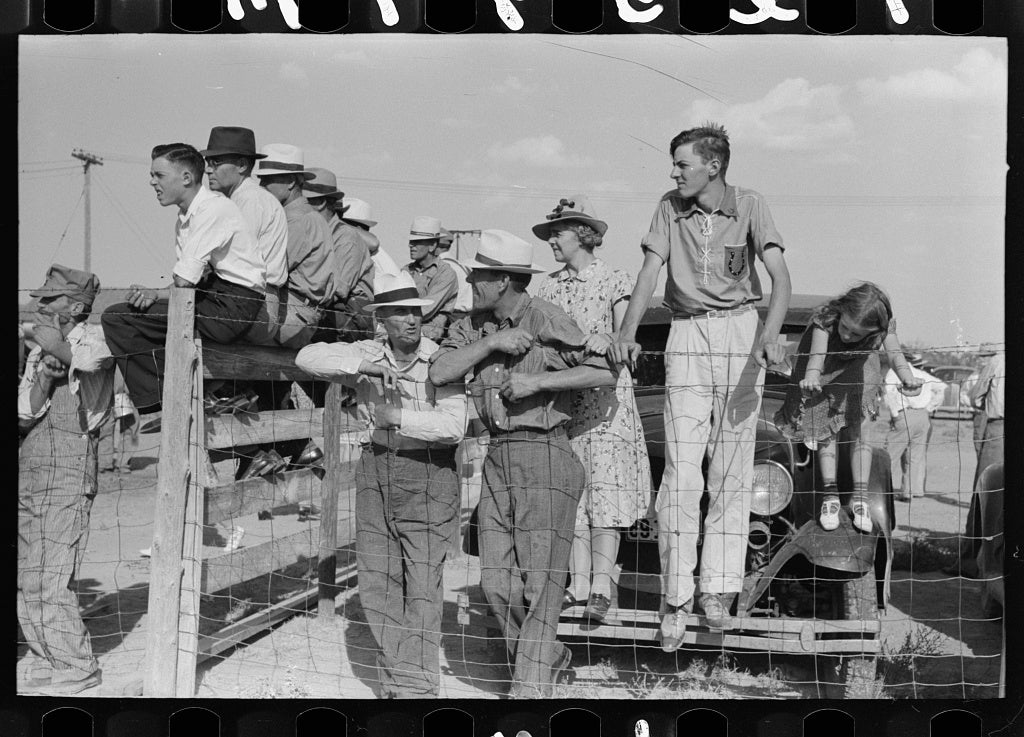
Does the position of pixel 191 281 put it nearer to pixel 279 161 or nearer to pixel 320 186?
pixel 279 161

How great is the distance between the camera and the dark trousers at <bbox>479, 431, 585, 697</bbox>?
4902 mm

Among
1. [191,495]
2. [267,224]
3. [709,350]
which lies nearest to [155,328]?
[191,495]

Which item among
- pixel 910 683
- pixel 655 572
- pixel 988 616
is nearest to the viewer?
pixel 910 683

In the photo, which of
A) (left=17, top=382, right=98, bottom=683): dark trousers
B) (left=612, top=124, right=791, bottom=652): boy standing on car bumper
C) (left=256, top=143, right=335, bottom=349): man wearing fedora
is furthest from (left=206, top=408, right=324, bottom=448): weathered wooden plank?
(left=612, top=124, right=791, bottom=652): boy standing on car bumper

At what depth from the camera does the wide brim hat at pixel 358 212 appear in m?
7.40

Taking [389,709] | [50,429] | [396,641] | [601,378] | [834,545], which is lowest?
[389,709]

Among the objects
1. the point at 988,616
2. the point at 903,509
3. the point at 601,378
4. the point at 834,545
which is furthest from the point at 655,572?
the point at 903,509

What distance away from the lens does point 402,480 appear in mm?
4973

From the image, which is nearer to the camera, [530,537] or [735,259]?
[530,537]

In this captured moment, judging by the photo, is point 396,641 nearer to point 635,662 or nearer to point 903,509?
point 635,662

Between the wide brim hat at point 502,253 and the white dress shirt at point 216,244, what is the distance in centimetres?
117

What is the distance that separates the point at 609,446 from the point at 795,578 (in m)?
1.10

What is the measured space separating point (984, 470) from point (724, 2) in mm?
3230

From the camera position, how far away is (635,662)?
5270 millimetres
